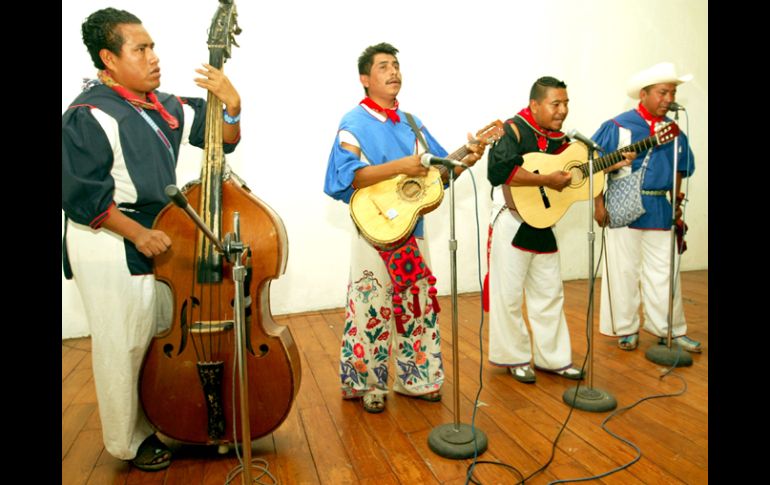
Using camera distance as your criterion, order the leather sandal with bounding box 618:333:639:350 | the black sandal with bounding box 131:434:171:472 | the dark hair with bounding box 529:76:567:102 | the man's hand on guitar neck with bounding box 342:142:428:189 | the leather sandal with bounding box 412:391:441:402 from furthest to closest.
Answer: the leather sandal with bounding box 618:333:639:350, the dark hair with bounding box 529:76:567:102, the leather sandal with bounding box 412:391:441:402, the man's hand on guitar neck with bounding box 342:142:428:189, the black sandal with bounding box 131:434:171:472

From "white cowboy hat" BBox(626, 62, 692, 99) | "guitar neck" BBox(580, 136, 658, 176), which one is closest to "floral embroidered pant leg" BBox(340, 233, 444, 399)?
"guitar neck" BBox(580, 136, 658, 176)

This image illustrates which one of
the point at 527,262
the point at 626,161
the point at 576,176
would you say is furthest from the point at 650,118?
the point at 527,262

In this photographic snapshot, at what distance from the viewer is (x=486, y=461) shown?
210cm

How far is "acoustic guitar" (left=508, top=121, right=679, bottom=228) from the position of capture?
9.34ft

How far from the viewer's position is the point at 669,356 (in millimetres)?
3146

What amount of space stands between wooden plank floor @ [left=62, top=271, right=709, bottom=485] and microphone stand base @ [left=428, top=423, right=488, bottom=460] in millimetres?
32

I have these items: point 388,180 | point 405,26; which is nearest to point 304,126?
point 405,26

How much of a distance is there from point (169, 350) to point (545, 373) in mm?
2092

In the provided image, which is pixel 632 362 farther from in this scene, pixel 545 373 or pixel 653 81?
pixel 653 81

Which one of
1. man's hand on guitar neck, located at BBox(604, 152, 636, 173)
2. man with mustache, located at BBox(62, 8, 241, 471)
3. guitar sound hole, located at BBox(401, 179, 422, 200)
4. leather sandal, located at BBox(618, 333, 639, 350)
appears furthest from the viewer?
leather sandal, located at BBox(618, 333, 639, 350)

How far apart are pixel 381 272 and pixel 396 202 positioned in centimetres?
37

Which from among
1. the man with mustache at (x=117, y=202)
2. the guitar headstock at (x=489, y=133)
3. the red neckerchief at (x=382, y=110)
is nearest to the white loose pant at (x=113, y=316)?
the man with mustache at (x=117, y=202)

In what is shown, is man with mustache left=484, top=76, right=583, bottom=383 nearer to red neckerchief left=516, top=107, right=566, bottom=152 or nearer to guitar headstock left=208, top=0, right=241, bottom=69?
red neckerchief left=516, top=107, right=566, bottom=152

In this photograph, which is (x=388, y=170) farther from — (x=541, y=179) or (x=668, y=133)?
(x=668, y=133)
